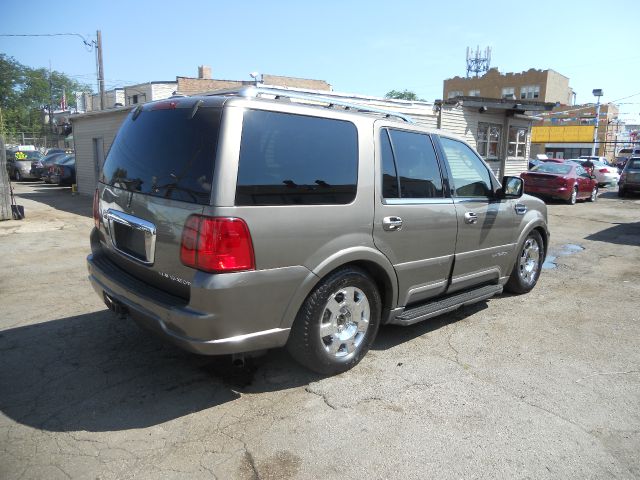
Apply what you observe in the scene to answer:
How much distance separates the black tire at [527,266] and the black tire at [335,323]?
2665 millimetres

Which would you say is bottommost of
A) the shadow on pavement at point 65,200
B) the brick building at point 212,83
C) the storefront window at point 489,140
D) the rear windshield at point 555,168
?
the shadow on pavement at point 65,200

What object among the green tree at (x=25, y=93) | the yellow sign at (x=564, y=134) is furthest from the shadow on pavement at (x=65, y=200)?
the green tree at (x=25, y=93)

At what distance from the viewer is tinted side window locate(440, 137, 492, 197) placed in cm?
449

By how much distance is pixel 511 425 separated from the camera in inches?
120

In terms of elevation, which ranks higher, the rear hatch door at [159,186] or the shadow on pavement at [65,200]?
the rear hatch door at [159,186]

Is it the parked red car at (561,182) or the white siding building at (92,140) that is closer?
the white siding building at (92,140)

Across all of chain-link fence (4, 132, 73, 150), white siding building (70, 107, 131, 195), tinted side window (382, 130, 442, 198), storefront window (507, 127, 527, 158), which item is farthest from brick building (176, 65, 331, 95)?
tinted side window (382, 130, 442, 198)

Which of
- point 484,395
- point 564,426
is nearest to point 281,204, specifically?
point 484,395

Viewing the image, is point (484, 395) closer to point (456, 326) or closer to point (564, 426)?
point (564, 426)

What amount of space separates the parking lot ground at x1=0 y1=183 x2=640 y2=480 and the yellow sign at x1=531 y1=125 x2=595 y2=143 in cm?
4987

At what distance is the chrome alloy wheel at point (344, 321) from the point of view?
135 inches

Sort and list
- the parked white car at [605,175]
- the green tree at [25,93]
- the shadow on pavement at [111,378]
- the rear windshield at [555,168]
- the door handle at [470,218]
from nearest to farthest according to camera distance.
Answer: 1. the shadow on pavement at [111,378]
2. the door handle at [470,218]
3. the rear windshield at [555,168]
4. the parked white car at [605,175]
5. the green tree at [25,93]

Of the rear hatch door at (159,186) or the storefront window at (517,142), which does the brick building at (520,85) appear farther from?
the rear hatch door at (159,186)

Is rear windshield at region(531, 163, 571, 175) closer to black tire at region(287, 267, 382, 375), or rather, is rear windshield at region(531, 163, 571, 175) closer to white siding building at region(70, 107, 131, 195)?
white siding building at region(70, 107, 131, 195)
